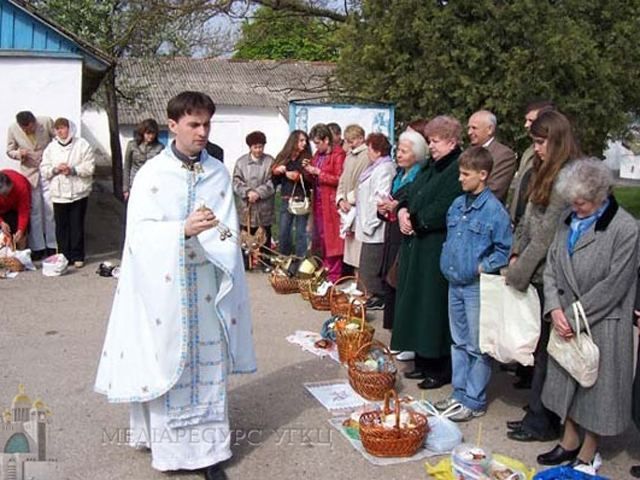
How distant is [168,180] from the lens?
154 inches

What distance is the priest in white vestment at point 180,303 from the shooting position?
12.6ft

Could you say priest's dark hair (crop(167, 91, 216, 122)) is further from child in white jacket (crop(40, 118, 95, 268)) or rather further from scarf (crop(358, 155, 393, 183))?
child in white jacket (crop(40, 118, 95, 268))

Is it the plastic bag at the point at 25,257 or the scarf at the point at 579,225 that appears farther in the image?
the plastic bag at the point at 25,257

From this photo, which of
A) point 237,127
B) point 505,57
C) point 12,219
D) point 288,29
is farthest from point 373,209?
point 237,127

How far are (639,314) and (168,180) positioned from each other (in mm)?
2533

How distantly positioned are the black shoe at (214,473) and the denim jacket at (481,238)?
Result: 187 cm

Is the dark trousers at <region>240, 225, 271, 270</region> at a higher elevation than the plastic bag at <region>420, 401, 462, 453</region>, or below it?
higher

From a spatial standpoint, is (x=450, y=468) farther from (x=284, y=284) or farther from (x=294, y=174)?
(x=294, y=174)

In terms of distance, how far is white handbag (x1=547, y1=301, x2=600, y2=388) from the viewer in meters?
3.95

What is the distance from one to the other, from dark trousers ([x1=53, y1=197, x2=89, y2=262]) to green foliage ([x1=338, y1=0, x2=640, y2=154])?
5.99 metres

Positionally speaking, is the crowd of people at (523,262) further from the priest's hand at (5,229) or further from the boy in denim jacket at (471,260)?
the priest's hand at (5,229)

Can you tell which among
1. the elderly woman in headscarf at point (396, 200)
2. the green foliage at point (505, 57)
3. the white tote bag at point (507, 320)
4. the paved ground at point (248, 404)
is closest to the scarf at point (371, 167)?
the elderly woman in headscarf at point (396, 200)

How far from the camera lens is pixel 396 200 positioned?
618 centimetres

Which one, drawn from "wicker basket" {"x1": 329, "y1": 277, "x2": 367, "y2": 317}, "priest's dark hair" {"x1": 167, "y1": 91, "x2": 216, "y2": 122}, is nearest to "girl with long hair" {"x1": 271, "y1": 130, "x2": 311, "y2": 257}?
"wicker basket" {"x1": 329, "y1": 277, "x2": 367, "y2": 317}
